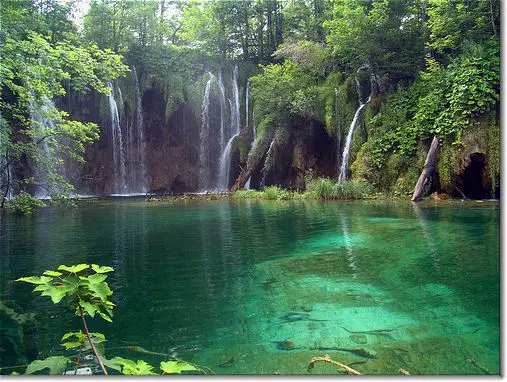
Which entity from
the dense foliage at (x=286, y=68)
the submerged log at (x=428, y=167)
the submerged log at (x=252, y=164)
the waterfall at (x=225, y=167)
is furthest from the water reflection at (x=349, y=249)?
the waterfall at (x=225, y=167)

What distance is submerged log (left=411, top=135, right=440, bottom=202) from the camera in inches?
449

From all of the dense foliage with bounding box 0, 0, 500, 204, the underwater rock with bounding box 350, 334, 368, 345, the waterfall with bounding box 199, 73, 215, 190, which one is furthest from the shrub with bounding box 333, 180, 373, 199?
the underwater rock with bounding box 350, 334, 368, 345

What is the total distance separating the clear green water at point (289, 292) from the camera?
2.36 meters

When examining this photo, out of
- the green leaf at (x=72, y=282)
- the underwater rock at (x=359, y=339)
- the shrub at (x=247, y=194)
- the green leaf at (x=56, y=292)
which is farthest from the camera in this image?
the shrub at (x=247, y=194)

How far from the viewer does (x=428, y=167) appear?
1141 cm

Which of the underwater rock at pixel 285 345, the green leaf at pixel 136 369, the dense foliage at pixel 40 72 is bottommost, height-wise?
the underwater rock at pixel 285 345

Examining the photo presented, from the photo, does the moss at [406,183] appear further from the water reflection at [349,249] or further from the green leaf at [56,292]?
the green leaf at [56,292]

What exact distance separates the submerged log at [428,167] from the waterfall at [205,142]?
39.3ft

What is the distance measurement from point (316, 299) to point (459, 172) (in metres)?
8.90

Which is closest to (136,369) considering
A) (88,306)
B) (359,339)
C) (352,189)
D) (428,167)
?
(88,306)

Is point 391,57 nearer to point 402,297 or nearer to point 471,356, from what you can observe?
point 402,297

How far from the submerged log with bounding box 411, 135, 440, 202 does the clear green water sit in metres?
4.38

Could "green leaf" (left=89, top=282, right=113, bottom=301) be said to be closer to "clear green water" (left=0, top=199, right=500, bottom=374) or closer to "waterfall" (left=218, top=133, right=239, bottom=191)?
"clear green water" (left=0, top=199, right=500, bottom=374)

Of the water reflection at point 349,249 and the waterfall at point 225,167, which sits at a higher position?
the waterfall at point 225,167
